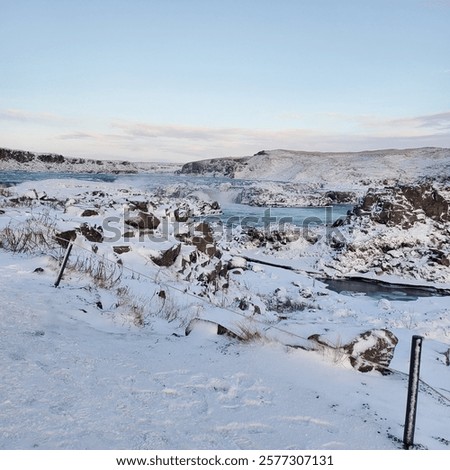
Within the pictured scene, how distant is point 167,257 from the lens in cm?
1184

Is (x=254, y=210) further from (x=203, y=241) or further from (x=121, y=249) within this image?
(x=121, y=249)

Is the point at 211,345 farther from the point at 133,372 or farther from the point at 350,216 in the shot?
the point at 350,216

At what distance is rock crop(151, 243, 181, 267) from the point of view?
11.6 meters

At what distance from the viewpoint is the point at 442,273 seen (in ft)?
61.0

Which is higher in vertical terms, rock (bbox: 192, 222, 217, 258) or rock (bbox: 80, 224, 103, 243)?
rock (bbox: 80, 224, 103, 243)

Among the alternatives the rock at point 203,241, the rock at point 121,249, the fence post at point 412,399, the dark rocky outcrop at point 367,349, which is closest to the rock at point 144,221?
the rock at point 203,241

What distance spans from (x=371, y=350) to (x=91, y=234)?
28.6 ft

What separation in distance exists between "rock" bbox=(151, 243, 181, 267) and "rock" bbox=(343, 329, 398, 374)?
7736mm

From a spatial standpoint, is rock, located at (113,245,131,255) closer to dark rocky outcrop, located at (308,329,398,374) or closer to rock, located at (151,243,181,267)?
rock, located at (151,243,181,267)

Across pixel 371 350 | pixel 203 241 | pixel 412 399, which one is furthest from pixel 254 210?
pixel 412 399

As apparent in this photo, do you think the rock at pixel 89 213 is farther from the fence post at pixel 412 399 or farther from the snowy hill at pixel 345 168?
the snowy hill at pixel 345 168

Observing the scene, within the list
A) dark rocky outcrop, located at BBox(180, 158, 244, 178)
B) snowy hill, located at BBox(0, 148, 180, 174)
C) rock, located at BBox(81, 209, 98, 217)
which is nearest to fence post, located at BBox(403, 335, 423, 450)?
rock, located at BBox(81, 209, 98, 217)
